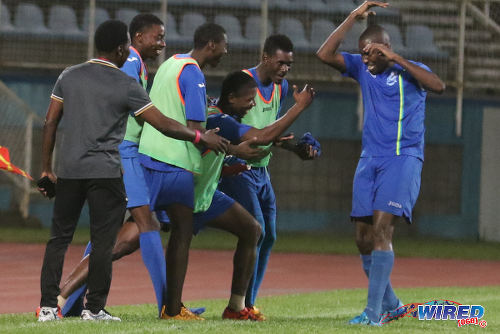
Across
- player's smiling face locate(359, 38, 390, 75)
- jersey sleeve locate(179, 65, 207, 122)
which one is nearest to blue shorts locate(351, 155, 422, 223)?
player's smiling face locate(359, 38, 390, 75)

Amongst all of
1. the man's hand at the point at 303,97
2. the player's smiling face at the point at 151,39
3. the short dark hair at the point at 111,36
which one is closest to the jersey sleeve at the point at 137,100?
the short dark hair at the point at 111,36

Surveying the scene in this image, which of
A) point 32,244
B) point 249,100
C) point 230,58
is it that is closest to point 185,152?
point 249,100

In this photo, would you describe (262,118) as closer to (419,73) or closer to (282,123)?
(282,123)

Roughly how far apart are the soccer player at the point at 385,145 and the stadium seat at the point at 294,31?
Result: 45.0 feet

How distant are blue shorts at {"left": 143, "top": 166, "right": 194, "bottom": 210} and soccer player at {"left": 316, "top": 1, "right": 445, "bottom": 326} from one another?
1.38 meters

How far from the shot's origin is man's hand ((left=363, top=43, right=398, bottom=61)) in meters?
7.51

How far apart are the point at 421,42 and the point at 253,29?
12.0 feet

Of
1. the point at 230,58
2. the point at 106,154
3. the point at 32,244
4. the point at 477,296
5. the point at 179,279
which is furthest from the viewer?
the point at 230,58

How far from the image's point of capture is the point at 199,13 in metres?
21.8

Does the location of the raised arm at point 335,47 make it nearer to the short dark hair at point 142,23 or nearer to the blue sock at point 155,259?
the short dark hair at point 142,23

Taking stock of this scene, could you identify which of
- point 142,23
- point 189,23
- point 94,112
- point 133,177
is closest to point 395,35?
point 189,23

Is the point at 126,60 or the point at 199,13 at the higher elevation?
the point at 199,13

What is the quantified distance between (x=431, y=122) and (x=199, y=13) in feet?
17.9

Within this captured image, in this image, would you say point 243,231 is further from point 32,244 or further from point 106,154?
point 32,244
